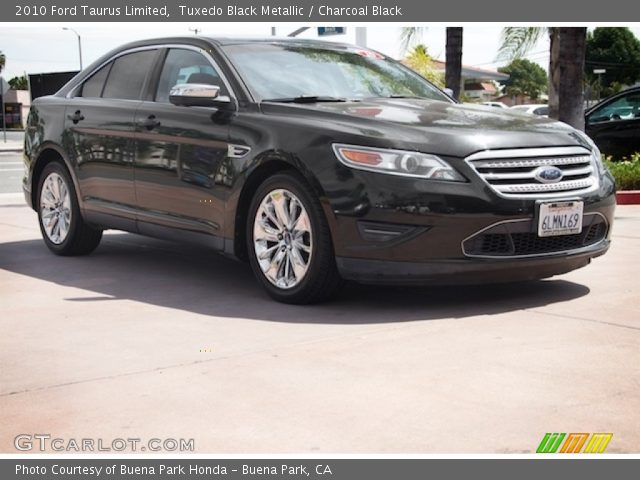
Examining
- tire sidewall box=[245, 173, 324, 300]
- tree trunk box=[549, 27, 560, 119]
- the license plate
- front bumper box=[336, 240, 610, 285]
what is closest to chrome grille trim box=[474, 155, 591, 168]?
the license plate

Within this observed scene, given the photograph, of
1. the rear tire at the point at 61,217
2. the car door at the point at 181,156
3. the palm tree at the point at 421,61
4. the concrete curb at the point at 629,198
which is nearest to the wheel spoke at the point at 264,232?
the car door at the point at 181,156

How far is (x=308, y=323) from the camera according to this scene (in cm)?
590

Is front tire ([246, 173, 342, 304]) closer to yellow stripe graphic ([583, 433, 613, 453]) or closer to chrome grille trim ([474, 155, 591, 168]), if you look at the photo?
chrome grille trim ([474, 155, 591, 168])

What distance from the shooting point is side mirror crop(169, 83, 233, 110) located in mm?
6715

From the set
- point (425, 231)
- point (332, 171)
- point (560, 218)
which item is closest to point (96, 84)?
point (332, 171)

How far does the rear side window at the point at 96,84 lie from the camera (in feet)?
27.3

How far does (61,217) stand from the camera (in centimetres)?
856

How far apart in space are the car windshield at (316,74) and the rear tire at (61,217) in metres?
2.02

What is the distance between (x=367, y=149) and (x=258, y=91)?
44.2 inches

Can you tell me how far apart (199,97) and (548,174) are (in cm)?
215

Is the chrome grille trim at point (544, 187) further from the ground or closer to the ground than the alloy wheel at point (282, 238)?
further from the ground

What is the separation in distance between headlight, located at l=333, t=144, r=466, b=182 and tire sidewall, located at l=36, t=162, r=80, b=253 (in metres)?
3.02

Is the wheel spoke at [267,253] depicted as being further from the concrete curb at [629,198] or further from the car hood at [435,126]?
the concrete curb at [629,198]
